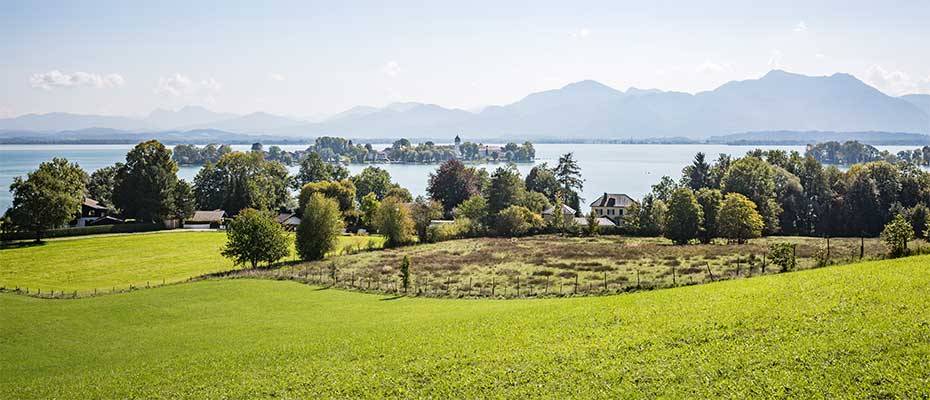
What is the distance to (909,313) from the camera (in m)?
19.6

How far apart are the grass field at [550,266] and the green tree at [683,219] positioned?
2787mm

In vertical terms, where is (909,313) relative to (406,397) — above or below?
above

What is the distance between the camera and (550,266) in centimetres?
5025

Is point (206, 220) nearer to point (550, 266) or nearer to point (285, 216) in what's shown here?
point (285, 216)

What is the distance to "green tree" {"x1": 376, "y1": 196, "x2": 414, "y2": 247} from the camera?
235 ft

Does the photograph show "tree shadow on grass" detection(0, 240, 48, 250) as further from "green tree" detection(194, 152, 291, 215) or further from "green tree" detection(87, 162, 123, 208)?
"green tree" detection(87, 162, 123, 208)

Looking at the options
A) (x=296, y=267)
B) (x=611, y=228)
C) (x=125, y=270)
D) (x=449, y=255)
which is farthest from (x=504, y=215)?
(x=125, y=270)

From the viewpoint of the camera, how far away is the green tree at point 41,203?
6775cm

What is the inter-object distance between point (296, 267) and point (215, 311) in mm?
18041

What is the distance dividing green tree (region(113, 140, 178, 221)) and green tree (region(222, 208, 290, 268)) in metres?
32.8

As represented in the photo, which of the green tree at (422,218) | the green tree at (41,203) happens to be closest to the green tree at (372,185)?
the green tree at (422,218)

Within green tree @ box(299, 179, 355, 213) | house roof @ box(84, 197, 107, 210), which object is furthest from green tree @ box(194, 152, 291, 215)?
house roof @ box(84, 197, 107, 210)

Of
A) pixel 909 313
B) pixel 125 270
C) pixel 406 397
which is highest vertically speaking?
pixel 909 313

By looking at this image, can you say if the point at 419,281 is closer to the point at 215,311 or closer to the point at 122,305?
the point at 215,311
